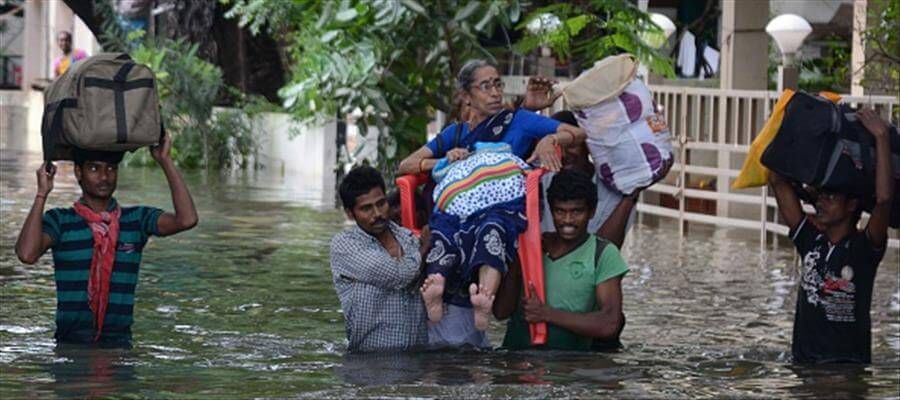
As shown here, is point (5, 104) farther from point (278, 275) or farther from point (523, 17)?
point (278, 275)

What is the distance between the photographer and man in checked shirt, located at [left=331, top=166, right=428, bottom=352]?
9.58m

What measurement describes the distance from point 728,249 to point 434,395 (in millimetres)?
10777

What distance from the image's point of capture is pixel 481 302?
30.8ft

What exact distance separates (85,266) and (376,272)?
1261 millimetres

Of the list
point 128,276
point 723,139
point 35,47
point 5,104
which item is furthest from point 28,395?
point 35,47

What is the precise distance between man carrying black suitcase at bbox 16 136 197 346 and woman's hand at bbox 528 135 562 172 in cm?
155

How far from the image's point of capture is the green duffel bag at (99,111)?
9633 mm

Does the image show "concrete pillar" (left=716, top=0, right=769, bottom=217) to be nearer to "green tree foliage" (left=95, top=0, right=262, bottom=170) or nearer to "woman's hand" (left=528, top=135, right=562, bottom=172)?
"green tree foliage" (left=95, top=0, right=262, bottom=170)

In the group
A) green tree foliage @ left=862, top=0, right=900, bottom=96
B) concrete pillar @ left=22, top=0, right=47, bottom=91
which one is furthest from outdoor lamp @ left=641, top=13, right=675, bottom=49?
concrete pillar @ left=22, top=0, right=47, bottom=91

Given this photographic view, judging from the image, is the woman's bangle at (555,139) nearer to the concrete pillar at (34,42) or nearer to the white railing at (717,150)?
the white railing at (717,150)

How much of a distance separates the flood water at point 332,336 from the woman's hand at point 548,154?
88cm

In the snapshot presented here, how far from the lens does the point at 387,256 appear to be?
964 centimetres

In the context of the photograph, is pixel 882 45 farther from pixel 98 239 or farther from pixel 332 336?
pixel 98 239

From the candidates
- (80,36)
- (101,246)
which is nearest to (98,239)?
(101,246)
